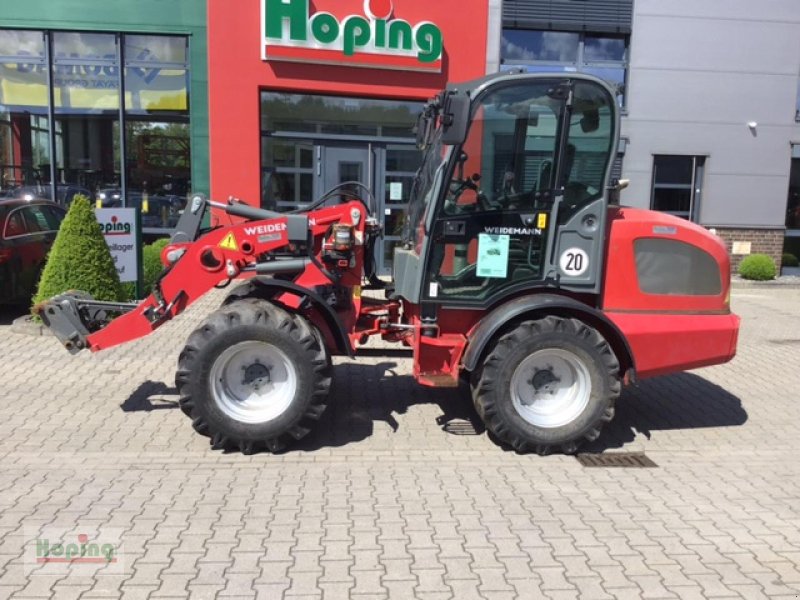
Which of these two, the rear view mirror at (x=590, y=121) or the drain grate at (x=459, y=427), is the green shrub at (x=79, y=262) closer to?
the drain grate at (x=459, y=427)

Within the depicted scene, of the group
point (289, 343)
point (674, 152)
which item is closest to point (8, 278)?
point (289, 343)

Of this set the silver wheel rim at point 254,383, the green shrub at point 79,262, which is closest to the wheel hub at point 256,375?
the silver wheel rim at point 254,383

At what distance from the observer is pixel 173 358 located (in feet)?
24.8

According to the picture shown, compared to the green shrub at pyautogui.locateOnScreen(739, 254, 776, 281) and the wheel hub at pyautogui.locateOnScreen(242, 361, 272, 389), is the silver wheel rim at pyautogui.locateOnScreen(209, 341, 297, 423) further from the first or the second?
the green shrub at pyautogui.locateOnScreen(739, 254, 776, 281)

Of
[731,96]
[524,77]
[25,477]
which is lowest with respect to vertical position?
[25,477]

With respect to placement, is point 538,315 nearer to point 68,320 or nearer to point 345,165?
point 68,320

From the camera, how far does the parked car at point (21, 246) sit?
9016mm

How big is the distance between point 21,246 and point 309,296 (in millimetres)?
6037

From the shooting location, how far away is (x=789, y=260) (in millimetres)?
15695

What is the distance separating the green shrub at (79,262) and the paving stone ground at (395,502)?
1.85 m

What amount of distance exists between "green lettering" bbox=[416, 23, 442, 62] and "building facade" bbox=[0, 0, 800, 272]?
35 millimetres

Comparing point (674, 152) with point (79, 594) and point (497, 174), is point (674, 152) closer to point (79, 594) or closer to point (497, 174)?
point (497, 174)

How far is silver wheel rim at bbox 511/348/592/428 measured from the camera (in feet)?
16.7

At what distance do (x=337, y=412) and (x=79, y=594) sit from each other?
115 inches
